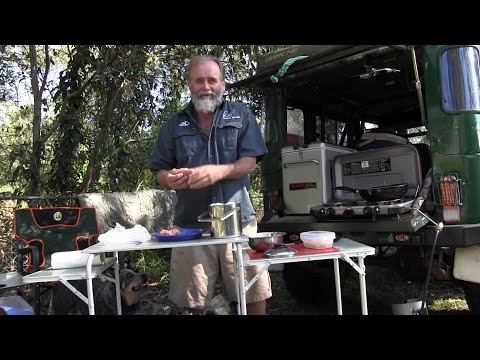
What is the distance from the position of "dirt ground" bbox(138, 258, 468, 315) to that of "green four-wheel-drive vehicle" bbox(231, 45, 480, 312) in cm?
25

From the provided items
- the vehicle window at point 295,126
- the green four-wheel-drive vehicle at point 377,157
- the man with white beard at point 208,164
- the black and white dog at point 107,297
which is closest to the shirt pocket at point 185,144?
the man with white beard at point 208,164

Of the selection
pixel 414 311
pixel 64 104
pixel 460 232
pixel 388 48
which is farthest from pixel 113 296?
pixel 64 104

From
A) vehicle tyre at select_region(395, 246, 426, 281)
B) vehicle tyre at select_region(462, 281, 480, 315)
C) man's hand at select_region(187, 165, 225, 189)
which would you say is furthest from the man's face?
vehicle tyre at select_region(462, 281, 480, 315)

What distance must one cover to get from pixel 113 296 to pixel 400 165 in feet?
9.11

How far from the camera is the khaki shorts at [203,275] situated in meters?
2.72

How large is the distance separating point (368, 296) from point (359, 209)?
204cm

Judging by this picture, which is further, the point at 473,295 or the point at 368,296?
the point at 368,296

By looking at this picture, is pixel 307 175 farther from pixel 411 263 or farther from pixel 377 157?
pixel 411 263

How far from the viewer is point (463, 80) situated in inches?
133

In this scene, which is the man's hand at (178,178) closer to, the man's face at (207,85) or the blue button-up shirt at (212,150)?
the blue button-up shirt at (212,150)

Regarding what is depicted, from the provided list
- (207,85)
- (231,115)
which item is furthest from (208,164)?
(207,85)

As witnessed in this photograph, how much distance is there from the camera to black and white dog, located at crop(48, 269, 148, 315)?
3340 millimetres

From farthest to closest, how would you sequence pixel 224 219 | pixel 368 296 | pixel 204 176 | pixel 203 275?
1. pixel 368 296
2. pixel 203 275
3. pixel 204 176
4. pixel 224 219
